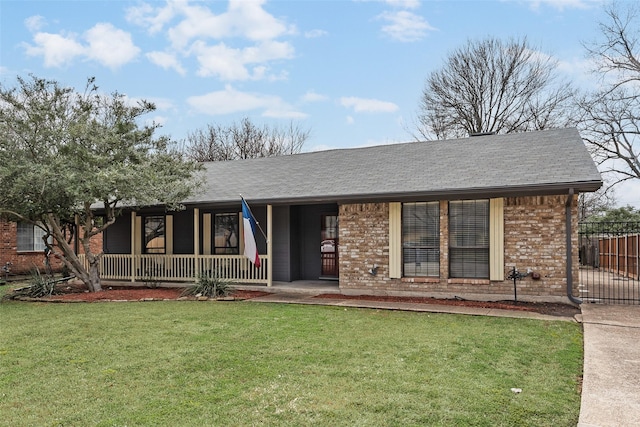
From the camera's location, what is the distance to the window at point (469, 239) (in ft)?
33.0

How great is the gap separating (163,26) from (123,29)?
153 centimetres

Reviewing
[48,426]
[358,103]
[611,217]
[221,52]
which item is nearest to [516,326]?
[48,426]

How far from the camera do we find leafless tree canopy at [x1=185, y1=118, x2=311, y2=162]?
33844 millimetres

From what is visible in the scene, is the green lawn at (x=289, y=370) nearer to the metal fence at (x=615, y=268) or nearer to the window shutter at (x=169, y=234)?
the metal fence at (x=615, y=268)

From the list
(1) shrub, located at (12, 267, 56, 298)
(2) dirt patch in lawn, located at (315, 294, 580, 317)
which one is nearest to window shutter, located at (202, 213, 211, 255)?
(1) shrub, located at (12, 267, 56, 298)

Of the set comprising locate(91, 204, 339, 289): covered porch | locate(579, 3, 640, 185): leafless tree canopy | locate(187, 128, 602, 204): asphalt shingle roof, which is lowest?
locate(91, 204, 339, 289): covered porch

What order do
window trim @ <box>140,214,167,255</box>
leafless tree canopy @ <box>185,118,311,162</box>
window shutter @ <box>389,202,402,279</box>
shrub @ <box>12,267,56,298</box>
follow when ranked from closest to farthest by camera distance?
window shutter @ <box>389,202,402,279</box>
shrub @ <box>12,267,56,298</box>
window trim @ <box>140,214,167,255</box>
leafless tree canopy @ <box>185,118,311,162</box>

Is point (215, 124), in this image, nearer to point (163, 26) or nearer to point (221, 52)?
point (221, 52)

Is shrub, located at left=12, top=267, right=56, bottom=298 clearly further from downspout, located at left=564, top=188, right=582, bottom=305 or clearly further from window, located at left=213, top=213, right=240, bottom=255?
downspout, located at left=564, top=188, right=582, bottom=305

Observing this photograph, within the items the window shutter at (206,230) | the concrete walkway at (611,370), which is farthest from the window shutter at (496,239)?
the window shutter at (206,230)

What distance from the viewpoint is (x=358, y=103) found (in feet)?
82.3

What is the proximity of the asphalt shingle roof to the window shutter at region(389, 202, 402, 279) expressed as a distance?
347 mm

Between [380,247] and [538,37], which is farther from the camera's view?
[538,37]

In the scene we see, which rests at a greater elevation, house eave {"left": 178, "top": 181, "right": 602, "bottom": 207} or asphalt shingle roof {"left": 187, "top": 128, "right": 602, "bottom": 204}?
asphalt shingle roof {"left": 187, "top": 128, "right": 602, "bottom": 204}
